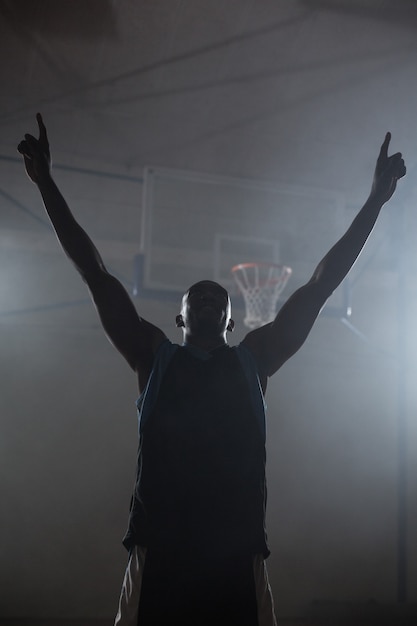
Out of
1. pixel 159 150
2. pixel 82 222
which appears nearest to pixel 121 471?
pixel 82 222

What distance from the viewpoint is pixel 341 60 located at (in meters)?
4.58

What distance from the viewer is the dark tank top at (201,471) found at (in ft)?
4.84

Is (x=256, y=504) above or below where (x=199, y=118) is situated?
below

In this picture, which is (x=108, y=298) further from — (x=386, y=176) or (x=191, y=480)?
(x=386, y=176)

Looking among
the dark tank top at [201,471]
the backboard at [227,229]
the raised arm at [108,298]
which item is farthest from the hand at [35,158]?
the backboard at [227,229]

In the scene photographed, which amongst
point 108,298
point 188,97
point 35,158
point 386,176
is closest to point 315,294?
point 386,176

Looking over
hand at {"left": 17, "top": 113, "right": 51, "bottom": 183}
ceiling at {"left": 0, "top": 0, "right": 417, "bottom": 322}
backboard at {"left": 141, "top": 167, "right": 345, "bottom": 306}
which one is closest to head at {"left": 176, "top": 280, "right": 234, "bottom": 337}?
hand at {"left": 17, "top": 113, "right": 51, "bottom": 183}

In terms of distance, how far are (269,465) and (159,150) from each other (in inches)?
112

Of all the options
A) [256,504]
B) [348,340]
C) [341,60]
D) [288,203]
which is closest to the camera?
[256,504]

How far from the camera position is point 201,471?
1.50m

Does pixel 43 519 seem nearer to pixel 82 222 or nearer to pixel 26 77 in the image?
pixel 82 222

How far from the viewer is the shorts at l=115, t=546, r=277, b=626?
1.45 m

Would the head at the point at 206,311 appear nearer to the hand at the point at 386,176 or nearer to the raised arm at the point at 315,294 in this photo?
the raised arm at the point at 315,294

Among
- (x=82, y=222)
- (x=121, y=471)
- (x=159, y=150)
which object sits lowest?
(x=121, y=471)
